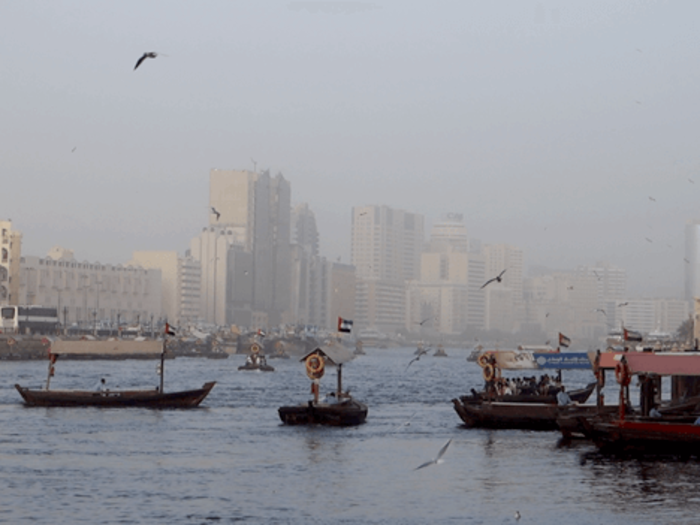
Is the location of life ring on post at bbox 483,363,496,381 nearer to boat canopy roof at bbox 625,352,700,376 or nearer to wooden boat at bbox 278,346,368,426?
wooden boat at bbox 278,346,368,426

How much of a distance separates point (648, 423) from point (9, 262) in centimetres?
16352

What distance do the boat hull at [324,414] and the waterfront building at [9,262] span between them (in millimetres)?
144615

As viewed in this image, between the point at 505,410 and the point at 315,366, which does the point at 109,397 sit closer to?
the point at 315,366

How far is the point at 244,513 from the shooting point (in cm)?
3161

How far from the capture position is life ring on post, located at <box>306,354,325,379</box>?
53.7 meters

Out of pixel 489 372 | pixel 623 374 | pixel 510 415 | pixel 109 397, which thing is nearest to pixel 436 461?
pixel 623 374

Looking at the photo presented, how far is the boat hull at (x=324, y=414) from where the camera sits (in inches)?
2095

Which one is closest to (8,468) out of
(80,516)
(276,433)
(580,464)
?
(80,516)

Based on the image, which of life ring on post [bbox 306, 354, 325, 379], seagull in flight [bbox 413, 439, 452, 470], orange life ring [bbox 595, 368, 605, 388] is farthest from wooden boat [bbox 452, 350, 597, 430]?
seagull in flight [bbox 413, 439, 452, 470]

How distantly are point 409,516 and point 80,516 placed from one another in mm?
8211

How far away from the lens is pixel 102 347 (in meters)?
67.9

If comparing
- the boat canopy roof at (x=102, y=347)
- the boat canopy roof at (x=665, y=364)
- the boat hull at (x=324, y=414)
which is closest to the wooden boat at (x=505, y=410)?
the boat hull at (x=324, y=414)

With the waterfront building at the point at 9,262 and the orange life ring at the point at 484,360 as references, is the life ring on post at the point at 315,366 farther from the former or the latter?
the waterfront building at the point at 9,262

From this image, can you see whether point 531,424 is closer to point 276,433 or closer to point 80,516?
point 276,433
